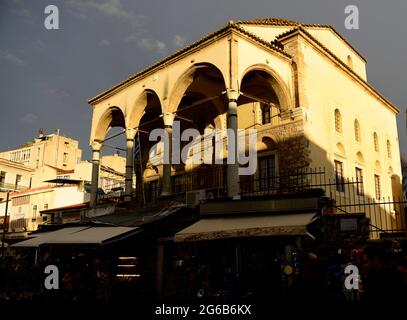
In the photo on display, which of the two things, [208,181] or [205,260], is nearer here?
[205,260]

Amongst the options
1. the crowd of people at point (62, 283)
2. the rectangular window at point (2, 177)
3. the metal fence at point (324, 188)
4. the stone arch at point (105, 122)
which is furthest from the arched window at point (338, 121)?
the rectangular window at point (2, 177)

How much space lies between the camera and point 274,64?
49.8 feet

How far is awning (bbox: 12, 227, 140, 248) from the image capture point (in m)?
11.6

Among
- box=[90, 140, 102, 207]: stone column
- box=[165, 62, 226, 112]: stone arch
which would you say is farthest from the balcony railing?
box=[165, 62, 226, 112]: stone arch

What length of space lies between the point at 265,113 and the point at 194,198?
19.3 feet

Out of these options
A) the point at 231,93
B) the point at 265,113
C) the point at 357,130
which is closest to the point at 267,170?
the point at 265,113

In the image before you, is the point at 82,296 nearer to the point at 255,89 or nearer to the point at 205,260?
the point at 205,260

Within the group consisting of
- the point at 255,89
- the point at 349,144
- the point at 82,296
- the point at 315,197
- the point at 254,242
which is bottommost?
the point at 82,296

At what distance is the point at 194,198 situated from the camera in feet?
44.2

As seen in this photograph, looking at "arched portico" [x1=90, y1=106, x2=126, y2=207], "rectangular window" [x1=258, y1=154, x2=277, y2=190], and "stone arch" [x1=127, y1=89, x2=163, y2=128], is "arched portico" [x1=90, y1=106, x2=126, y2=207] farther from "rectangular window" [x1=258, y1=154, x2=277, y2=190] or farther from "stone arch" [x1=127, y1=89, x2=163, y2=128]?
"rectangular window" [x1=258, y1=154, x2=277, y2=190]

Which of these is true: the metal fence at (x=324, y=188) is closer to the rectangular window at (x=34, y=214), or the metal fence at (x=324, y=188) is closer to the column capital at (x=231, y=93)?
the column capital at (x=231, y=93)

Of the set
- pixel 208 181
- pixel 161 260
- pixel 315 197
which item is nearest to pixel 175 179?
pixel 208 181
